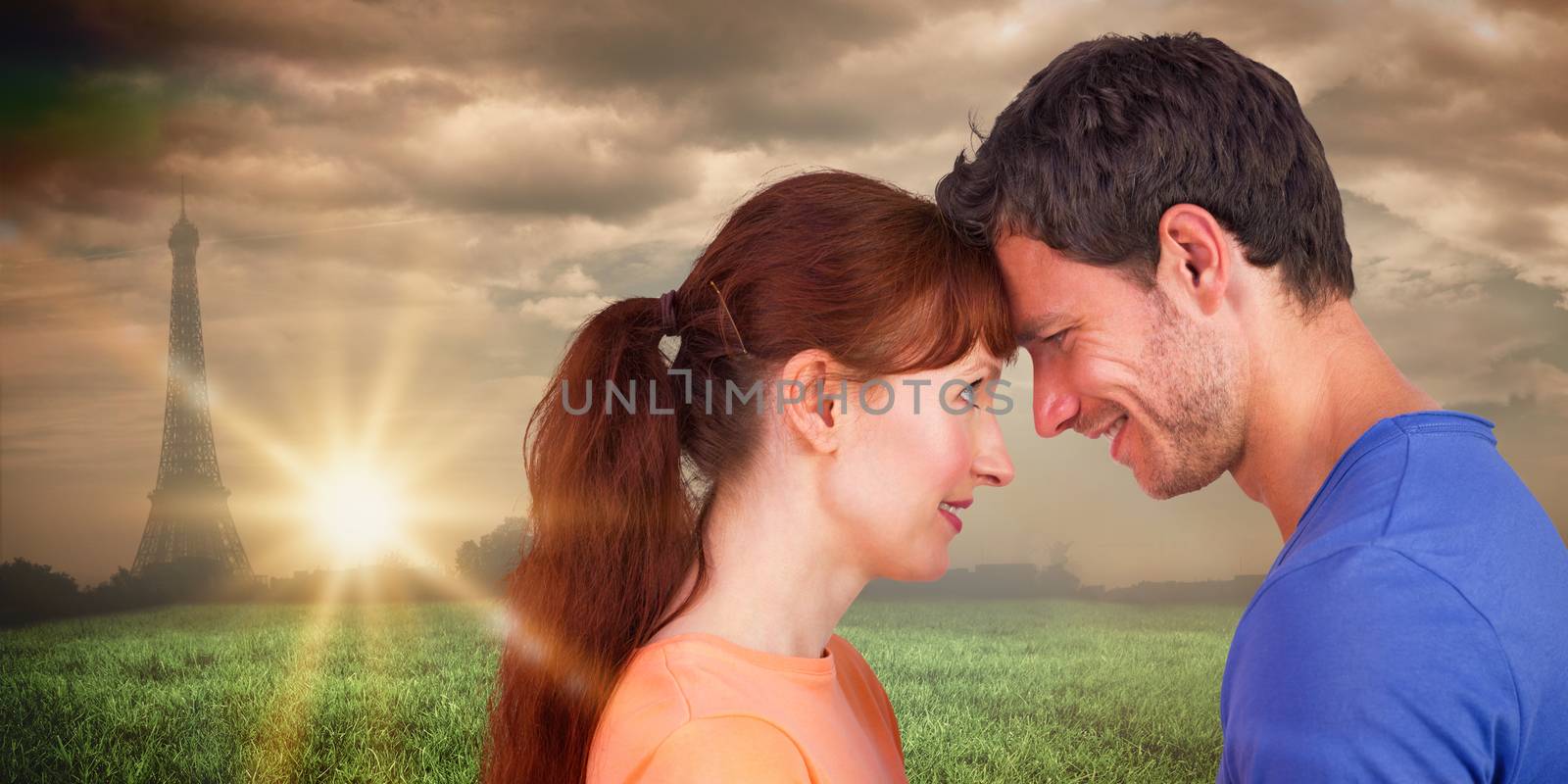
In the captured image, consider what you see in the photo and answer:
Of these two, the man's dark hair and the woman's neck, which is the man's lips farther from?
the man's dark hair

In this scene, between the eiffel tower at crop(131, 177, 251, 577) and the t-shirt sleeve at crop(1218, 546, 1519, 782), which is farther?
the eiffel tower at crop(131, 177, 251, 577)

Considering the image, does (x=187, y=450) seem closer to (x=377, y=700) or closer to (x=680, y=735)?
(x=377, y=700)

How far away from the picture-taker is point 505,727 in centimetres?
201

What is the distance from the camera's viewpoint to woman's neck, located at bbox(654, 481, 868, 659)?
178cm

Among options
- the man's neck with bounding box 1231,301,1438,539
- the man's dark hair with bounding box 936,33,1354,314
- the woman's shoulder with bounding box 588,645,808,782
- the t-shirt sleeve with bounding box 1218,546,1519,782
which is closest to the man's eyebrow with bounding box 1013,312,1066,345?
the man's dark hair with bounding box 936,33,1354,314

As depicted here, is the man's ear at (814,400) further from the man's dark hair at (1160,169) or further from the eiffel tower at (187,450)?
the eiffel tower at (187,450)

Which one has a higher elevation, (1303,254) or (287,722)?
(1303,254)

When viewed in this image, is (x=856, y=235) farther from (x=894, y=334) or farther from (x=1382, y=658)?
(x=1382, y=658)

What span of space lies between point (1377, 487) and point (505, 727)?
1495mm

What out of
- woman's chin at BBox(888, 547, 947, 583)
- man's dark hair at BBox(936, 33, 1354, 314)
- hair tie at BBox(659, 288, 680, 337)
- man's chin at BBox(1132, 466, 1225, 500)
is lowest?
woman's chin at BBox(888, 547, 947, 583)

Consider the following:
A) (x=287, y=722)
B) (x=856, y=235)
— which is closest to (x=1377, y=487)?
(x=856, y=235)

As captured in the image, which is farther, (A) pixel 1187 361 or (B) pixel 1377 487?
(A) pixel 1187 361

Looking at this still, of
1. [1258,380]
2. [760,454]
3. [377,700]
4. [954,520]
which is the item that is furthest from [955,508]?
[377,700]

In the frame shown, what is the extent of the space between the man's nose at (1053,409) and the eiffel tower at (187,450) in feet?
34.4
